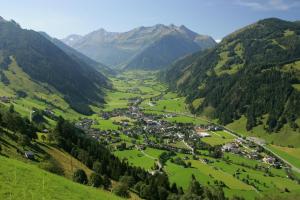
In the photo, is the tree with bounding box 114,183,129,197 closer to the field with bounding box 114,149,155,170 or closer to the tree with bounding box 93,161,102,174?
the tree with bounding box 93,161,102,174

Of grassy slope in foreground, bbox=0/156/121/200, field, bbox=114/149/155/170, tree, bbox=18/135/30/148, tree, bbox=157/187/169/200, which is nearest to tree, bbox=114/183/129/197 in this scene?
tree, bbox=157/187/169/200

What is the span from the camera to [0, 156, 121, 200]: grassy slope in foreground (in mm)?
41653

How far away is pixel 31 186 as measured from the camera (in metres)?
45.9

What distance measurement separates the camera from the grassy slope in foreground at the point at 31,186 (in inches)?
1640

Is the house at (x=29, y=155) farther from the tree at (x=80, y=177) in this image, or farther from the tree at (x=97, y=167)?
the tree at (x=97, y=167)

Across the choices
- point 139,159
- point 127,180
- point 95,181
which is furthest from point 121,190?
point 139,159

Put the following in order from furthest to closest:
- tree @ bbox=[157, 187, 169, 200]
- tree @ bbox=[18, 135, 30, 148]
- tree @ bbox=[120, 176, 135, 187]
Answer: tree @ bbox=[157, 187, 169, 200] → tree @ bbox=[120, 176, 135, 187] → tree @ bbox=[18, 135, 30, 148]

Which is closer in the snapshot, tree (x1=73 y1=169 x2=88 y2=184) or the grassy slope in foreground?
the grassy slope in foreground

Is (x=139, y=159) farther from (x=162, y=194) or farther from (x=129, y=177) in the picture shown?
(x=162, y=194)

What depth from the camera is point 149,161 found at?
617 ft

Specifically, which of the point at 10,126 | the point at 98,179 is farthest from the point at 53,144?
the point at 98,179

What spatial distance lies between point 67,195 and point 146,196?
64734mm

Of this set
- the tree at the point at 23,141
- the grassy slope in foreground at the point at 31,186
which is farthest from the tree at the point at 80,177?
the grassy slope in foreground at the point at 31,186

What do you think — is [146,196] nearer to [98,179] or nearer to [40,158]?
[98,179]
